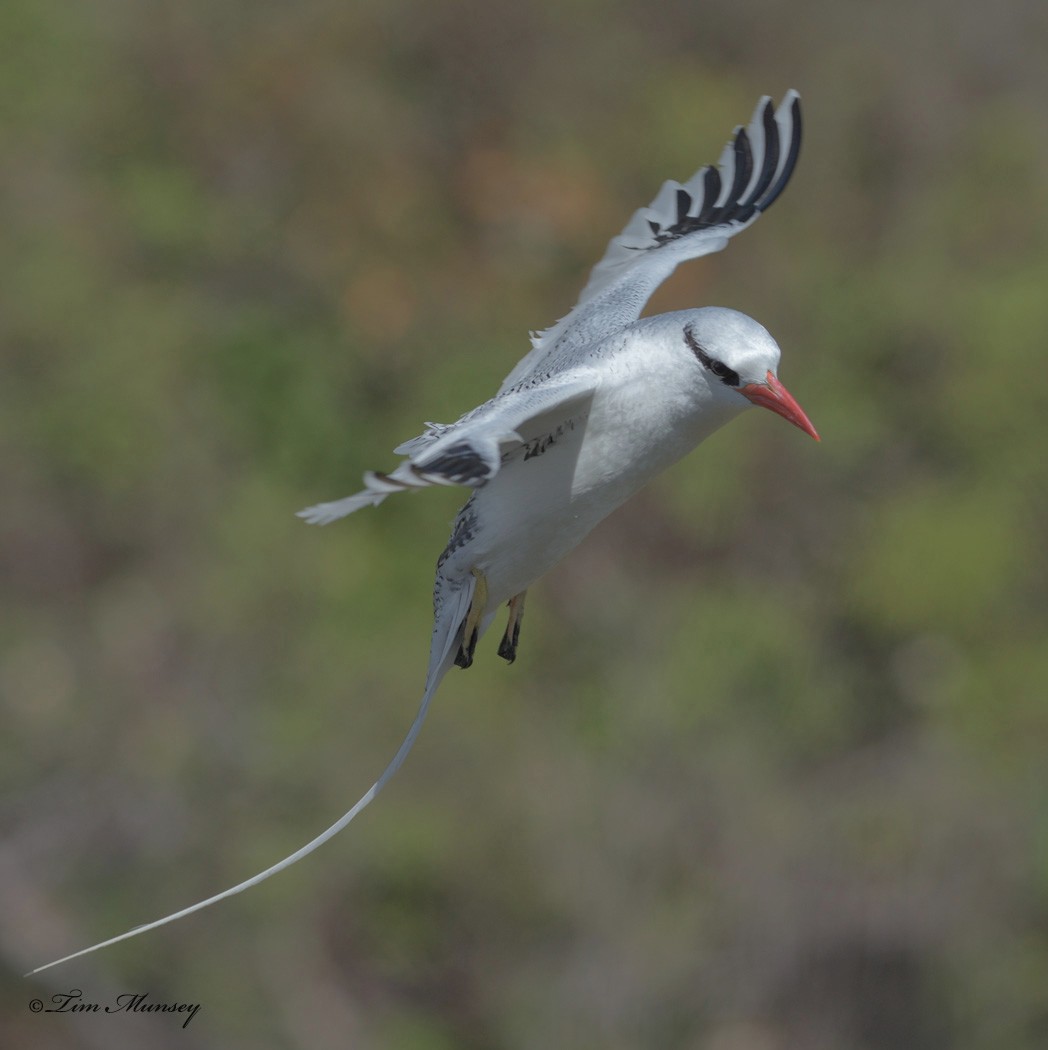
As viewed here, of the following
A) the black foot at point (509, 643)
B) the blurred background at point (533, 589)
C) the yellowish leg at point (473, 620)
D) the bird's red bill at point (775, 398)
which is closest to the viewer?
the bird's red bill at point (775, 398)

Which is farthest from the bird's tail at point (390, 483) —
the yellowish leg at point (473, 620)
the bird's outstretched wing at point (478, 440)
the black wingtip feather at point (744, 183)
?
the black wingtip feather at point (744, 183)

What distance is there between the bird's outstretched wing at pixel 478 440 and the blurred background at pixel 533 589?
31.2ft

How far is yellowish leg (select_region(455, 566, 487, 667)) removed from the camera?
5.75 metres

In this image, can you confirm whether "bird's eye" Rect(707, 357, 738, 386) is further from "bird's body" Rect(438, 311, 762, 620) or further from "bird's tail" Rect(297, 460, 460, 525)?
"bird's tail" Rect(297, 460, 460, 525)

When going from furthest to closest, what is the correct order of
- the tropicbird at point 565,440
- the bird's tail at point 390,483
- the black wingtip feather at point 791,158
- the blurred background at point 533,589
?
the blurred background at point 533,589
the black wingtip feather at point 791,158
the tropicbird at point 565,440
the bird's tail at point 390,483

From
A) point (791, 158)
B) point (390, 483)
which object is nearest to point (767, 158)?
point (791, 158)

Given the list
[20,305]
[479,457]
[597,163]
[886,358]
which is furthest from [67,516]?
[479,457]

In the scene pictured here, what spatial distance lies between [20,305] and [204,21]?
4609 millimetres

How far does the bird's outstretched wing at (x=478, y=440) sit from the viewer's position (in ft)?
14.5

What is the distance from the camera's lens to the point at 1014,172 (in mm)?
20891

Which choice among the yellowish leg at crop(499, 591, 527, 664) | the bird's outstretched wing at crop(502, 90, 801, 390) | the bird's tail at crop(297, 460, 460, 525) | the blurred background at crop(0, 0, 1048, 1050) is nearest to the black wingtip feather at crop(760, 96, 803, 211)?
the bird's outstretched wing at crop(502, 90, 801, 390)

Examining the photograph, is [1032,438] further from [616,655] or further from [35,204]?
[35,204]

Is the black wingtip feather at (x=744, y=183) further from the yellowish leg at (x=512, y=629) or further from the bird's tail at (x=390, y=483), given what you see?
the bird's tail at (x=390, y=483)

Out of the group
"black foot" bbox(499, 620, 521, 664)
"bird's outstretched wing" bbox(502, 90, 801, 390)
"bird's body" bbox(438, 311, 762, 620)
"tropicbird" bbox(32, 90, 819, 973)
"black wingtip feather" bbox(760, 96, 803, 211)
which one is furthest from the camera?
"black wingtip feather" bbox(760, 96, 803, 211)
